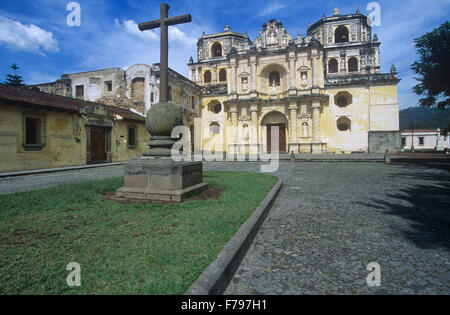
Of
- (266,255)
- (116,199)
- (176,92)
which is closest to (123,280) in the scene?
(266,255)

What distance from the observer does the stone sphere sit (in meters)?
5.34

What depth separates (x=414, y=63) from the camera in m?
14.8

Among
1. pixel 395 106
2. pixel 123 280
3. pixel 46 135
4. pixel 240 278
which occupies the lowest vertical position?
pixel 240 278

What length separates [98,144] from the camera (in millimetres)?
15445

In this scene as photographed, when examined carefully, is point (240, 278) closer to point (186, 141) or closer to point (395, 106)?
point (186, 141)

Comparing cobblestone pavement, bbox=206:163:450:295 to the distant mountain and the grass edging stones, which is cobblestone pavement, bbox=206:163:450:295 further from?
the distant mountain

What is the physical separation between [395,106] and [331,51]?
458 inches

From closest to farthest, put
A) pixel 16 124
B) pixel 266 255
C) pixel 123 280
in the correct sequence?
1. pixel 123 280
2. pixel 266 255
3. pixel 16 124

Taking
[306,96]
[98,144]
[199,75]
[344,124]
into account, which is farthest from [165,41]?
[199,75]

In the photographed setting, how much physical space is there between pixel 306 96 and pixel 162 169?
22310 mm

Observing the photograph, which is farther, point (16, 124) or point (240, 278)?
point (16, 124)

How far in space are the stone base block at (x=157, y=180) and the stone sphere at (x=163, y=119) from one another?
2.33 feet

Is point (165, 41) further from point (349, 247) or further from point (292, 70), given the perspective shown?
point (292, 70)

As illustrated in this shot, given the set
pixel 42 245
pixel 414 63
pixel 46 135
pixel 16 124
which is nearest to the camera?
pixel 42 245
